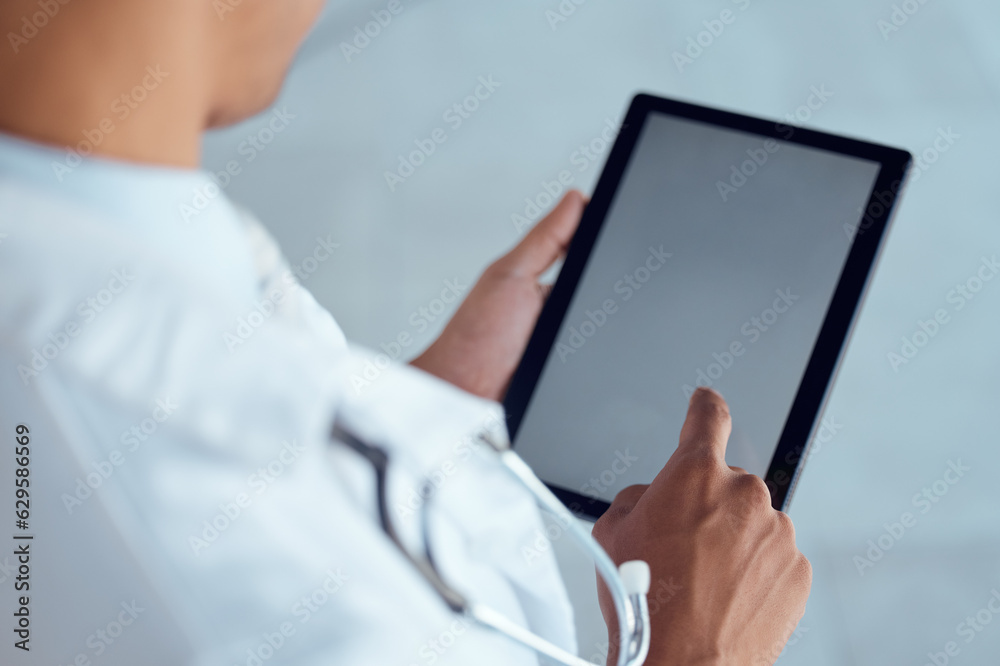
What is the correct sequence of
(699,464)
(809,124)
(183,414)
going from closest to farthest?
(183,414) < (699,464) < (809,124)

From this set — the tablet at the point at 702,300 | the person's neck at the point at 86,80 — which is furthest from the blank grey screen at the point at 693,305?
the person's neck at the point at 86,80

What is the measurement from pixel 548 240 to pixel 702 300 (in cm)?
15

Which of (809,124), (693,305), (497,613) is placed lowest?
(497,613)

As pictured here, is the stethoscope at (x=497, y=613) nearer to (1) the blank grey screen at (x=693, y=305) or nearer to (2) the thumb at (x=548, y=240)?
(1) the blank grey screen at (x=693, y=305)

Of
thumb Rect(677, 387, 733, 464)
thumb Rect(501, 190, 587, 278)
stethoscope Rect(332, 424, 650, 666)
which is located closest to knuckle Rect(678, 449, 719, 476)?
thumb Rect(677, 387, 733, 464)

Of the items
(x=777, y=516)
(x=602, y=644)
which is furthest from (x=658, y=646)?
(x=602, y=644)

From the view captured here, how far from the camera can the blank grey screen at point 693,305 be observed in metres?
0.54

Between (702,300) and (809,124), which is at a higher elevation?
(809,124)

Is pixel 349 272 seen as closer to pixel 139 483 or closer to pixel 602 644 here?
pixel 602 644

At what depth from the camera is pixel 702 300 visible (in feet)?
1.84

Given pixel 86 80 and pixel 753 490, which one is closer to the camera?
pixel 86 80

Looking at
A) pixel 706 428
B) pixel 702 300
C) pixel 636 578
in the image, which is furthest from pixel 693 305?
pixel 636 578

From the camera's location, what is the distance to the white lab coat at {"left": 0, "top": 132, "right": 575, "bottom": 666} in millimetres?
239

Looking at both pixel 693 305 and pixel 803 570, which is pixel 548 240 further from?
pixel 803 570
